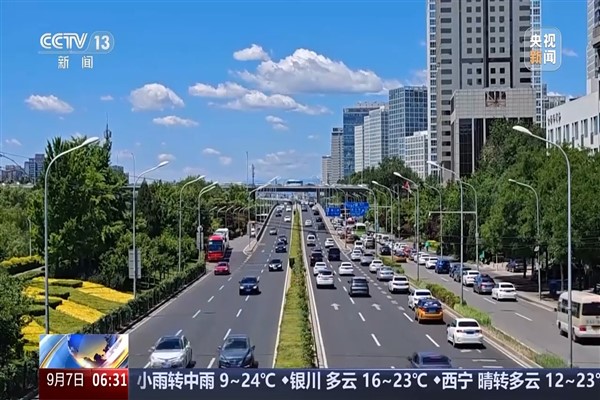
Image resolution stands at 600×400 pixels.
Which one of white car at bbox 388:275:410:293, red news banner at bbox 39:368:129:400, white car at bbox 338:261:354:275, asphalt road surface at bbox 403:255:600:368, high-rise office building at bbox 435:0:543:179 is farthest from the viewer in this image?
high-rise office building at bbox 435:0:543:179

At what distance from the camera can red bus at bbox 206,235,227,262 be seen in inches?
2060

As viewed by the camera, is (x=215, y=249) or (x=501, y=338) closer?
(x=501, y=338)

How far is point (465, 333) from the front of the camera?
19.7 metres

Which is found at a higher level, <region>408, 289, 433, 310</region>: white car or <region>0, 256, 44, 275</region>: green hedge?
<region>0, 256, 44, 275</region>: green hedge

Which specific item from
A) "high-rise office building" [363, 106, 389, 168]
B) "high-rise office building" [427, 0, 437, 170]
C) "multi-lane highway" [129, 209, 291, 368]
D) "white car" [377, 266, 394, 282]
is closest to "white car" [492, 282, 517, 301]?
"white car" [377, 266, 394, 282]

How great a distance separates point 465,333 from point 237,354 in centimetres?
599

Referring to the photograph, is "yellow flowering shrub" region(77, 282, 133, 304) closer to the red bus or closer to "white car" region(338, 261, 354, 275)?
"white car" region(338, 261, 354, 275)

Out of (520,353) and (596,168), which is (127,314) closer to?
(520,353)

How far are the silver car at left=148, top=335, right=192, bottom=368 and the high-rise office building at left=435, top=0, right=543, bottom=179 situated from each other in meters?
51.5

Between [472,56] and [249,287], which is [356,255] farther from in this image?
[472,56]

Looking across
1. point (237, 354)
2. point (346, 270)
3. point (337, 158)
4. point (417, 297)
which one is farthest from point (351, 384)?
point (337, 158)

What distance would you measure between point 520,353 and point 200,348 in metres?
7.38

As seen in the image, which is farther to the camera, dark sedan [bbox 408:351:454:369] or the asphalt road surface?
the asphalt road surface

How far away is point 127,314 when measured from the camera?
23375 millimetres
